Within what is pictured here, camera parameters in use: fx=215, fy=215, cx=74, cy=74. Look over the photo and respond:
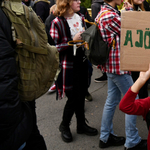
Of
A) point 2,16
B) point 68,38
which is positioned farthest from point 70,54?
point 2,16

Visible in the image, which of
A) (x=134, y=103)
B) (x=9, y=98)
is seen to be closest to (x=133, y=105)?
(x=134, y=103)

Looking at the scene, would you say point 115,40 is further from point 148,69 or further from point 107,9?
point 148,69

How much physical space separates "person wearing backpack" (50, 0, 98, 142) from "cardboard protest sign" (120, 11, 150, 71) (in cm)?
122

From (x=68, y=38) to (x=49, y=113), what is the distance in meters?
1.68

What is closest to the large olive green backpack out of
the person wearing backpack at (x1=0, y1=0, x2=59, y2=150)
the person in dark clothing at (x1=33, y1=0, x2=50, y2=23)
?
the person wearing backpack at (x1=0, y1=0, x2=59, y2=150)

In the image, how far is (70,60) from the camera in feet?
9.12

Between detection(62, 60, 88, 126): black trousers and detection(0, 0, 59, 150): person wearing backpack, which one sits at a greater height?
detection(0, 0, 59, 150): person wearing backpack

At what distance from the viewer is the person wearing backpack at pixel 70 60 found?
266 cm

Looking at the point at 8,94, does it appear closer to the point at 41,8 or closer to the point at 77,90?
the point at 77,90

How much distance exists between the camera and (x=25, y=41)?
1.37m

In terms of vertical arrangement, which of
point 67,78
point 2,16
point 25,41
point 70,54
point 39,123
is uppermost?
point 2,16

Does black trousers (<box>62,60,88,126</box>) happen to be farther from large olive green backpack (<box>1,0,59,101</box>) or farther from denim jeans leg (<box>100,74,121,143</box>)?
large olive green backpack (<box>1,0,59,101</box>)

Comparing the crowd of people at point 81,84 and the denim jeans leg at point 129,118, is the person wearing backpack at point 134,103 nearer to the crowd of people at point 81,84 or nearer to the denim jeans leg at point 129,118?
the crowd of people at point 81,84

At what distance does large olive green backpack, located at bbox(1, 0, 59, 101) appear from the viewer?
52.7 inches
